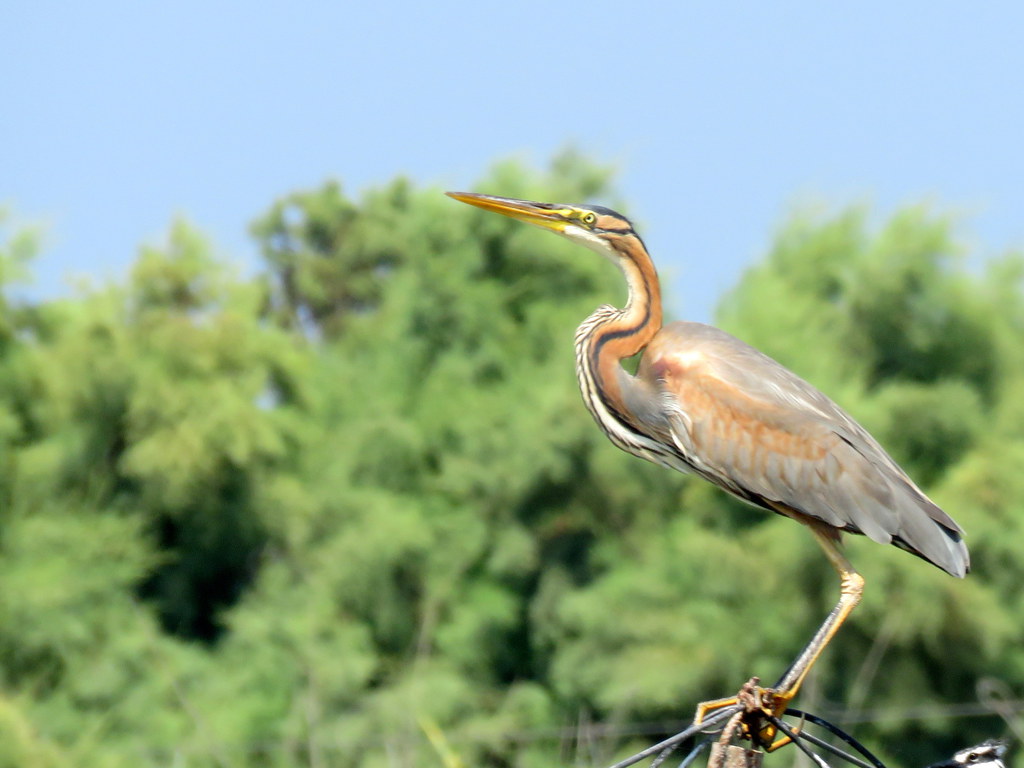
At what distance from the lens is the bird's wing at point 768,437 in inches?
187

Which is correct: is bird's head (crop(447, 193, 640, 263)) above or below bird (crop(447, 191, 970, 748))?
above

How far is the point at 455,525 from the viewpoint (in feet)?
54.9

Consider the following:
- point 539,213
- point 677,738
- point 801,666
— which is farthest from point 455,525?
point 677,738

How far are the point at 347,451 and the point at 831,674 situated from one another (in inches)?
238

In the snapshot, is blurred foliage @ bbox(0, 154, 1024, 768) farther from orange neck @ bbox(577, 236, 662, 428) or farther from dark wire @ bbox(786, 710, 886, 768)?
dark wire @ bbox(786, 710, 886, 768)

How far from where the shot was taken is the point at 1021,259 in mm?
16031

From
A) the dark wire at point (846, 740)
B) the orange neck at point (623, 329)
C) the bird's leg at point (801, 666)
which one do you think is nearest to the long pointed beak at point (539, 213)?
the orange neck at point (623, 329)

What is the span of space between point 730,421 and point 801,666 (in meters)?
0.85

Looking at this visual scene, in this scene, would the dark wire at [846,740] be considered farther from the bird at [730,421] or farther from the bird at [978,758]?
the bird at [730,421]

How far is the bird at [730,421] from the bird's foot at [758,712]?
2.21 ft

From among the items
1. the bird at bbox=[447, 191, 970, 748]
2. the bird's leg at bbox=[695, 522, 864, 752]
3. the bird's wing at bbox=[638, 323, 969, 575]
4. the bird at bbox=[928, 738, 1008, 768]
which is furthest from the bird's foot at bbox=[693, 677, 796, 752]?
the bird's wing at bbox=[638, 323, 969, 575]

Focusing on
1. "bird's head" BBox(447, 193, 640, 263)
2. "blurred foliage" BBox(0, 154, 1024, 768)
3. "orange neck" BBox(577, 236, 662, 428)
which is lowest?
"blurred foliage" BBox(0, 154, 1024, 768)

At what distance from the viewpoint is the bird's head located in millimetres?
5145

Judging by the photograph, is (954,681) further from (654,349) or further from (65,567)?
(654,349)
